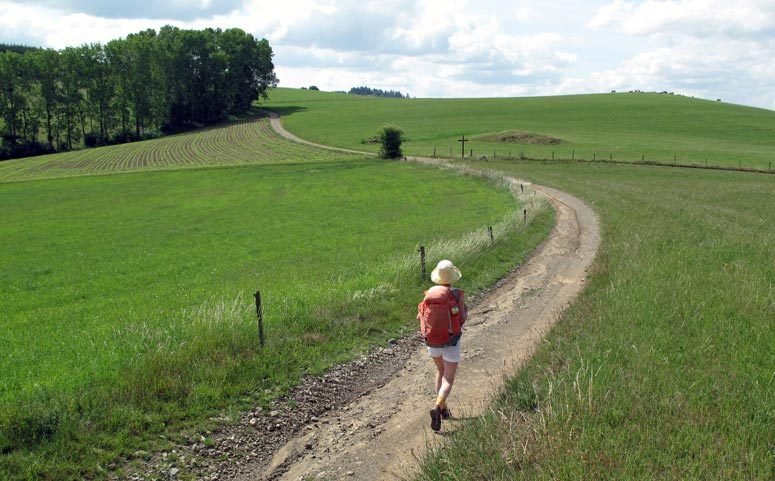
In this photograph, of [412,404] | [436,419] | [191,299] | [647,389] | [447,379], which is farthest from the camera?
[191,299]

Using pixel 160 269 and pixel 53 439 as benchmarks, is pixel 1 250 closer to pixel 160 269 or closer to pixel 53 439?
pixel 160 269

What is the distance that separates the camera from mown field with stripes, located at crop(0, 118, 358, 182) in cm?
7262

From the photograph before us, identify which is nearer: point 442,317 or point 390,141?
point 442,317

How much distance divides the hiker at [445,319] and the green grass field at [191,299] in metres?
2.76

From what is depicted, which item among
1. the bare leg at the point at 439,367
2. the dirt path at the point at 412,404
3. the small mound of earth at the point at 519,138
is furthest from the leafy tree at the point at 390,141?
the bare leg at the point at 439,367

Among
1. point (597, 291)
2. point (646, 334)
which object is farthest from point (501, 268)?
point (646, 334)

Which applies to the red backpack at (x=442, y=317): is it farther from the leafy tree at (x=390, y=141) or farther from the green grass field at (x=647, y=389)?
the leafy tree at (x=390, y=141)

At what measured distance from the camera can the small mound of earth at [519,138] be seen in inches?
3312

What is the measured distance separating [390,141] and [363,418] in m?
62.9

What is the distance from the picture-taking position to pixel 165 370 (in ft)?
30.8

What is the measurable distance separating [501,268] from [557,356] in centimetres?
904

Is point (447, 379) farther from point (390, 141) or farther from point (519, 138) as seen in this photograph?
point (519, 138)

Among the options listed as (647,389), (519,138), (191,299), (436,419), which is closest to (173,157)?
(519,138)

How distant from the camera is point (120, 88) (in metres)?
114
